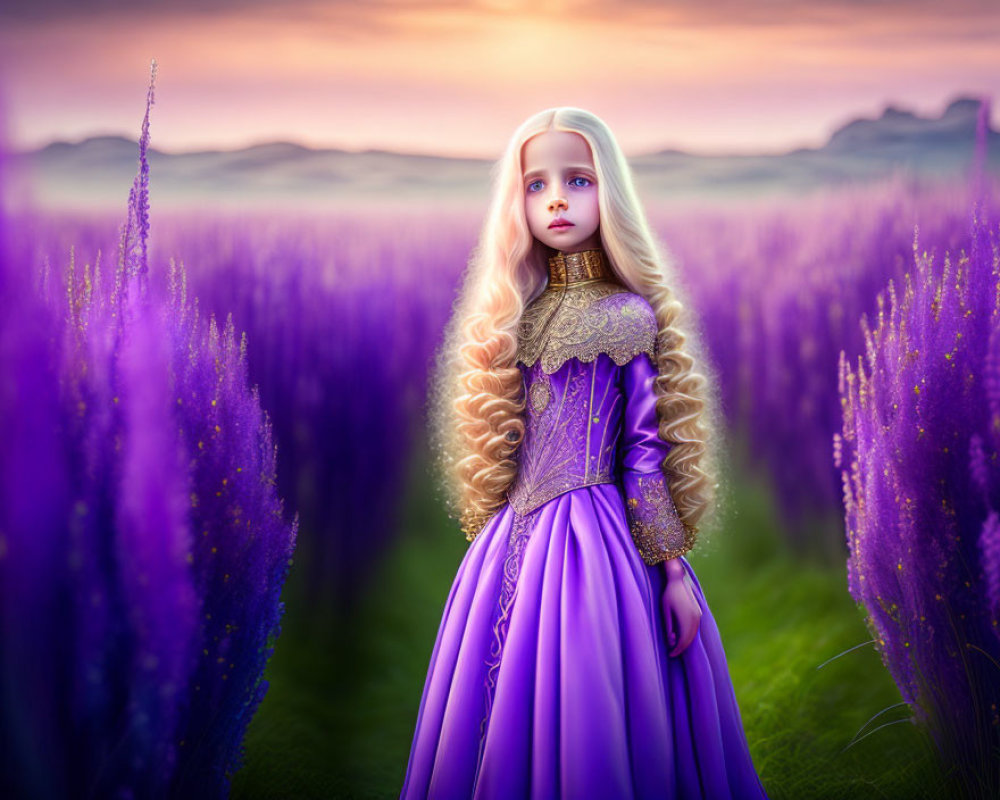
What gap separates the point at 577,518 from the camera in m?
2.17

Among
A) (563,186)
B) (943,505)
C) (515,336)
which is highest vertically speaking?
(563,186)

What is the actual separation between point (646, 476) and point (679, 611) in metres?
0.30

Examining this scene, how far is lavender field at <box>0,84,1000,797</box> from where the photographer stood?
1920 millimetres

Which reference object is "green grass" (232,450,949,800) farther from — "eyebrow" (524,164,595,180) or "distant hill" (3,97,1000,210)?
"eyebrow" (524,164,595,180)

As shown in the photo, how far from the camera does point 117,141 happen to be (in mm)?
3062

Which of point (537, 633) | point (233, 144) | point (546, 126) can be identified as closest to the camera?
point (537, 633)

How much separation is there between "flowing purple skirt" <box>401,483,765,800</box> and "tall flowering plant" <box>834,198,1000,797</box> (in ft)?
1.98

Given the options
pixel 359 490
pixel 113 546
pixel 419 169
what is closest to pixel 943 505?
pixel 359 490

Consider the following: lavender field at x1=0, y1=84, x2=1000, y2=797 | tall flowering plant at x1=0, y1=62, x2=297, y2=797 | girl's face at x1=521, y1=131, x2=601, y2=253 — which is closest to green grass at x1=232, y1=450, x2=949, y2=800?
lavender field at x1=0, y1=84, x2=1000, y2=797

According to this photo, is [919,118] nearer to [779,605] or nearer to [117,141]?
[779,605]

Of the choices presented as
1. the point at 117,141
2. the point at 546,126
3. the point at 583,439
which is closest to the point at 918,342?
the point at 583,439

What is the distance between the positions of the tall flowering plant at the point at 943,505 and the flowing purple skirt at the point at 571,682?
23.8 inches

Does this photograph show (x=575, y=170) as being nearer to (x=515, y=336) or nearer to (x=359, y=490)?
(x=515, y=336)

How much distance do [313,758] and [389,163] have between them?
6.48 feet
